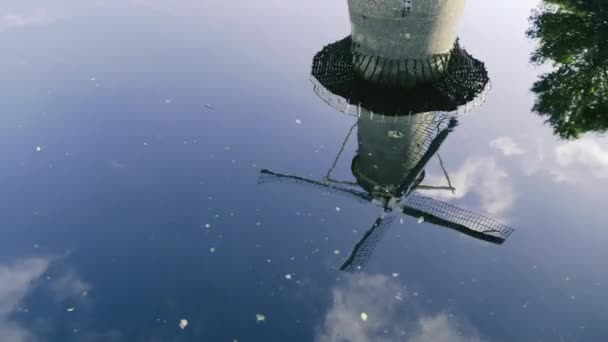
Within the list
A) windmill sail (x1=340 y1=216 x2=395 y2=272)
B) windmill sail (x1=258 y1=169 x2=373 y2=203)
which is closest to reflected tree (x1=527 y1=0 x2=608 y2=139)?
windmill sail (x1=258 y1=169 x2=373 y2=203)

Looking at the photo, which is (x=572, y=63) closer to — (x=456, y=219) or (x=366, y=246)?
(x=456, y=219)

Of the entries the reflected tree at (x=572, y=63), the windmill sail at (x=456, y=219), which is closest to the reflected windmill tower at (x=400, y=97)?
the windmill sail at (x=456, y=219)

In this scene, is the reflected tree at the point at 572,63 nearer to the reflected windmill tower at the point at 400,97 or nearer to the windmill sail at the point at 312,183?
the reflected windmill tower at the point at 400,97

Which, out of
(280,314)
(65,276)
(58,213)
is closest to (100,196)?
(58,213)

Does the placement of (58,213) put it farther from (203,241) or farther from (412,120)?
(412,120)

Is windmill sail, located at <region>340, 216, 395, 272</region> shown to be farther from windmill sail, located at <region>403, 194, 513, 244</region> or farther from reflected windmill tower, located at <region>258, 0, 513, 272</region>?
windmill sail, located at <region>403, 194, 513, 244</region>

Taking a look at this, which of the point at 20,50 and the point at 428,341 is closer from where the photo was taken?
the point at 428,341
